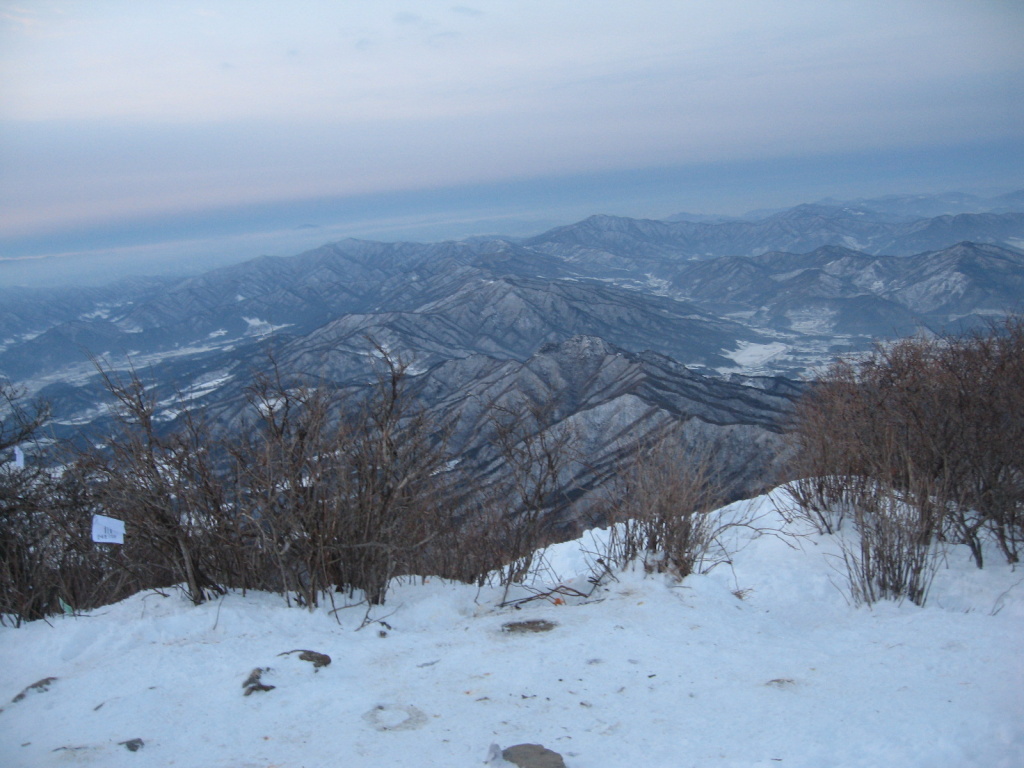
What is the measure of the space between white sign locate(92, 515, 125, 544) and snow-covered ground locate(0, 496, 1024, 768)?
0.83 m

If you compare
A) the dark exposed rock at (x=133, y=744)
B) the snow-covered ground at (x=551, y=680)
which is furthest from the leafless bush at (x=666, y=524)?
the dark exposed rock at (x=133, y=744)

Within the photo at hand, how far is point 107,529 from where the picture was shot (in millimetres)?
6059

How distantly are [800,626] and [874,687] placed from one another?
1548mm

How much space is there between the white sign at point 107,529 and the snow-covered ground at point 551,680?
0.83 m

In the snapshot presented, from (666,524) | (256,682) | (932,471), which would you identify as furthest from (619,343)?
(256,682)

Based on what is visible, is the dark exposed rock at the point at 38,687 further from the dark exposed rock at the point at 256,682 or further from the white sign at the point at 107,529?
the dark exposed rock at the point at 256,682

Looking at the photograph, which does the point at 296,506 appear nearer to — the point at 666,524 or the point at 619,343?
the point at 666,524

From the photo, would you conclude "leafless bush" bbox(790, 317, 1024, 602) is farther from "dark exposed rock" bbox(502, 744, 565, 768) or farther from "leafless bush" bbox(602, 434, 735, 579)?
"dark exposed rock" bbox(502, 744, 565, 768)

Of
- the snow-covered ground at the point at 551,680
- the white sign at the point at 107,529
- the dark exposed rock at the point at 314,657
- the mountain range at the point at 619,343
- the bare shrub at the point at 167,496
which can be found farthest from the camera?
the mountain range at the point at 619,343

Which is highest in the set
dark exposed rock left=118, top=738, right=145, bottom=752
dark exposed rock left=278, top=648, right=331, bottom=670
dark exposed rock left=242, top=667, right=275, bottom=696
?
dark exposed rock left=118, top=738, right=145, bottom=752

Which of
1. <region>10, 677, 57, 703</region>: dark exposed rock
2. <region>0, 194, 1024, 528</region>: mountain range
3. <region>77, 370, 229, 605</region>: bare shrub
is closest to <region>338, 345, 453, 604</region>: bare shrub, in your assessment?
<region>77, 370, 229, 605</region>: bare shrub

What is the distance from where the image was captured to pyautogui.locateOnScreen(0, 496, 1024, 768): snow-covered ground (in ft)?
13.2

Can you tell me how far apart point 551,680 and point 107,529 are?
4816 millimetres

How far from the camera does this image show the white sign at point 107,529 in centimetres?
595
